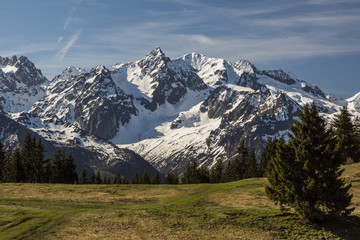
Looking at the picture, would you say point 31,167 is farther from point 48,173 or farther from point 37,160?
point 48,173

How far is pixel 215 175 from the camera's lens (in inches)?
6176

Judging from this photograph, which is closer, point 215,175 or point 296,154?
point 296,154

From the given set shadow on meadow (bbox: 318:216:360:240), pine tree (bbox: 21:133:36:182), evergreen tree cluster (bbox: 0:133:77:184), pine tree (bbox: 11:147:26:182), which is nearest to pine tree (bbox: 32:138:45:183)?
evergreen tree cluster (bbox: 0:133:77:184)

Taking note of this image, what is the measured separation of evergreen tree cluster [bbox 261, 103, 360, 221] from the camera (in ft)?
131

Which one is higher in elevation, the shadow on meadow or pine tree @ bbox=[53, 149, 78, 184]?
pine tree @ bbox=[53, 149, 78, 184]

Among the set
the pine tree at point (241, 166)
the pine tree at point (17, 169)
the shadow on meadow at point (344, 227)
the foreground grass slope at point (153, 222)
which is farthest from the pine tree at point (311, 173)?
the pine tree at point (241, 166)

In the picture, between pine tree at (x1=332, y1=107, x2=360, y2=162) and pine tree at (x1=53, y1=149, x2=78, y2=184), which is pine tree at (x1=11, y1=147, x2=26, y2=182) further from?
pine tree at (x1=332, y1=107, x2=360, y2=162)

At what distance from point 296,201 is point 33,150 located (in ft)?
297

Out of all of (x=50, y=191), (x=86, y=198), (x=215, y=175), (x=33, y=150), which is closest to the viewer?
(x=86, y=198)

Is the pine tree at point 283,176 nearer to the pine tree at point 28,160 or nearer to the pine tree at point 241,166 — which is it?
the pine tree at point 28,160

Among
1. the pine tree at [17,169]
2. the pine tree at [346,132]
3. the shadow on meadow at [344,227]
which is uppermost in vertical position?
the pine tree at [346,132]

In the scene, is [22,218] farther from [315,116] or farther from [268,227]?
[315,116]

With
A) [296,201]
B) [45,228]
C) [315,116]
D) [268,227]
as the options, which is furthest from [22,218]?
[315,116]

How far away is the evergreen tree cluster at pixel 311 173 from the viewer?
40031 mm
